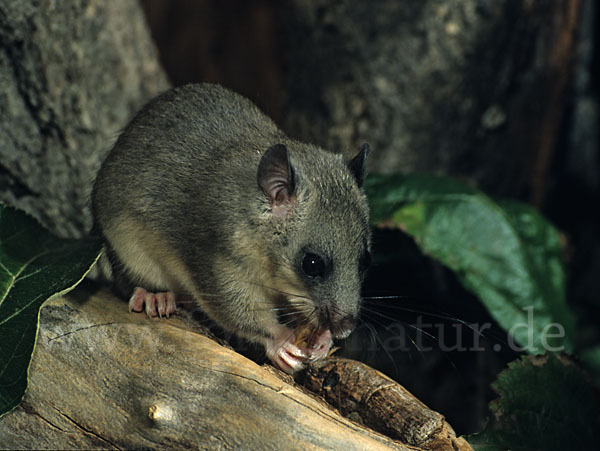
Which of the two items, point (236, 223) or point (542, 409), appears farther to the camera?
point (236, 223)

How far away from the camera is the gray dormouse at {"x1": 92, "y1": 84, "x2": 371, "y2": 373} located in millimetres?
3793

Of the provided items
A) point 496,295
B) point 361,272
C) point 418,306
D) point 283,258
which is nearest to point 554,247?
point 496,295

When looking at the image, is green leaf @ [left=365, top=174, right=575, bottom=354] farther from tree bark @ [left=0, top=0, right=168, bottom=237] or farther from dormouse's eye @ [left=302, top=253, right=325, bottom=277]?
tree bark @ [left=0, top=0, right=168, bottom=237]

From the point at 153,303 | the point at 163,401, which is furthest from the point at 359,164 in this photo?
the point at 163,401

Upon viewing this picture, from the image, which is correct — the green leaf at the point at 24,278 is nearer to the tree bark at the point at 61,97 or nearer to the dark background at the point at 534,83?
the tree bark at the point at 61,97

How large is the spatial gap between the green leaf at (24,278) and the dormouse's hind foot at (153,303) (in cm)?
33

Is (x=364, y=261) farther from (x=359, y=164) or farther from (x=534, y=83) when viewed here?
(x=534, y=83)

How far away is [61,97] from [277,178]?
218 centimetres

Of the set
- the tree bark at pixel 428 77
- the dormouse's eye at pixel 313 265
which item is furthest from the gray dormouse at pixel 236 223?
the tree bark at pixel 428 77

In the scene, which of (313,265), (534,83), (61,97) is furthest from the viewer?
(534,83)

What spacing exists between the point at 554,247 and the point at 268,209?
2.55m

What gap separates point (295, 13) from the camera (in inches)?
252

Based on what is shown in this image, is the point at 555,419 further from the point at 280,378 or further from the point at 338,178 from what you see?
the point at 338,178

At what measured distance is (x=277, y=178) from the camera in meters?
3.82
